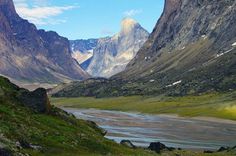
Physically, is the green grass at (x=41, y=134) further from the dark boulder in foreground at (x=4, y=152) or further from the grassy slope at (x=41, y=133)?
the dark boulder in foreground at (x=4, y=152)

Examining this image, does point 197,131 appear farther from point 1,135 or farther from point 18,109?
point 1,135

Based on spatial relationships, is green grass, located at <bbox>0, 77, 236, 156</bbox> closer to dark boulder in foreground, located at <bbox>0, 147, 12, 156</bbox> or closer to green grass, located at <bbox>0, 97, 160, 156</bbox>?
green grass, located at <bbox>0, 97, 160, 156</bbox>

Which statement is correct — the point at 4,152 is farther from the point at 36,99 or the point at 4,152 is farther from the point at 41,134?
the point at 36,99

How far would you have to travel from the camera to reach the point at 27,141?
39.2 metres

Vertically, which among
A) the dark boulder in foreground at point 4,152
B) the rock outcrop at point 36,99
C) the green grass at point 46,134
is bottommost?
the dark boulder in foreground at point 4,152

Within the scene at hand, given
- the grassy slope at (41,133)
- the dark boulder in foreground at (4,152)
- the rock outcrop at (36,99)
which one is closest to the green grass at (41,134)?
the grassy slope at (41,133)

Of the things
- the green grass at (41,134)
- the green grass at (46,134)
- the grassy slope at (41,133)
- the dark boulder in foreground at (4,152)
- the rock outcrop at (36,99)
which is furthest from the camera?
the rock outcrop at (36,99)

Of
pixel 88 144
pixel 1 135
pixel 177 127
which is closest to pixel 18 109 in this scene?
pixel 88 144

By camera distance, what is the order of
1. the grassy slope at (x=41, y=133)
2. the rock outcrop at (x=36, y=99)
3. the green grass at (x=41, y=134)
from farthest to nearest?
the rock outcrop at (x=36, y=99) → the grassy slope at (x=41, y=133) → the green grass at (x=41, y=134)

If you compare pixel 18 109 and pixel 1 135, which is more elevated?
pixel 18 109

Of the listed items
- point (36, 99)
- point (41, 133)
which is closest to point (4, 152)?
point (41, 133)

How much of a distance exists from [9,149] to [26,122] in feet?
32.0

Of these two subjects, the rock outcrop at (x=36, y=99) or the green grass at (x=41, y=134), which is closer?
the green grass at (x=41, y=134)

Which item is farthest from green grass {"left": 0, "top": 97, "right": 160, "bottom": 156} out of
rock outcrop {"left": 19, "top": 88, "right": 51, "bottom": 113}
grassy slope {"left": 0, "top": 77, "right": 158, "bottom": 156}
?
rock outcrop {"left": 19, "top": 88, "right": 51, "bottom": 113}
